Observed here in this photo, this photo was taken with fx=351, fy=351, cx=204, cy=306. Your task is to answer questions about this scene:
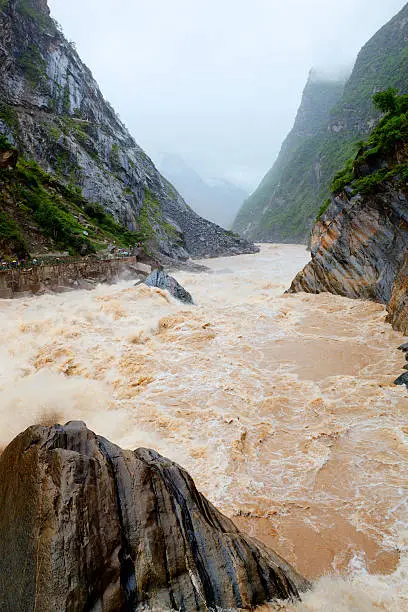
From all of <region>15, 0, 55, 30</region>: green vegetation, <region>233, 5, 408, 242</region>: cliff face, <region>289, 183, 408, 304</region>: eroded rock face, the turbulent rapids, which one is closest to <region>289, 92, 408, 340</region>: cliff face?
<region>289, 183, 408, 304</region>: eroded rock face

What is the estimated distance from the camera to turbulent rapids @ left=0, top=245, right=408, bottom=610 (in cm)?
582

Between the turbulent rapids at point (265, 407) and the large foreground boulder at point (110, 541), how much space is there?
1.04 metres

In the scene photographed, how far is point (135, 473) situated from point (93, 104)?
77149 mm

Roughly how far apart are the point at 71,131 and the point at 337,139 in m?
81.0

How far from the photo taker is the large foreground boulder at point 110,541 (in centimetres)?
323

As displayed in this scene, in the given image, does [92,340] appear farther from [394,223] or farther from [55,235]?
[55,235]

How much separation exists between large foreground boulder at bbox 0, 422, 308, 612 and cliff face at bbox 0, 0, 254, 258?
150 ft

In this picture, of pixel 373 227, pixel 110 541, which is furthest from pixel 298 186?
pixel 110 541

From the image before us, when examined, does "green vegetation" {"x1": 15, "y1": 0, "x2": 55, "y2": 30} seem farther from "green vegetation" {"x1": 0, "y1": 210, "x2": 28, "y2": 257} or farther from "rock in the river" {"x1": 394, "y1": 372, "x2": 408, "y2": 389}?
"rock in the river" {"x1": 394, "y1": 372, "x2": 408, "y2": 389}

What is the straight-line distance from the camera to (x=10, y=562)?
11.6 ft

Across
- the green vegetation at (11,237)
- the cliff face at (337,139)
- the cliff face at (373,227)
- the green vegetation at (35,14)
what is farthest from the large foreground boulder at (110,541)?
the cliff face at (337,139)

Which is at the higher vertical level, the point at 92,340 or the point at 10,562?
the point at 10,562

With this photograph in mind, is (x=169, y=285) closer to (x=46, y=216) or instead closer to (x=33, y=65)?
(x=46, y=216)

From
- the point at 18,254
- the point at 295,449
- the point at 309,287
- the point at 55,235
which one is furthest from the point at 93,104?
the point at 295,449
